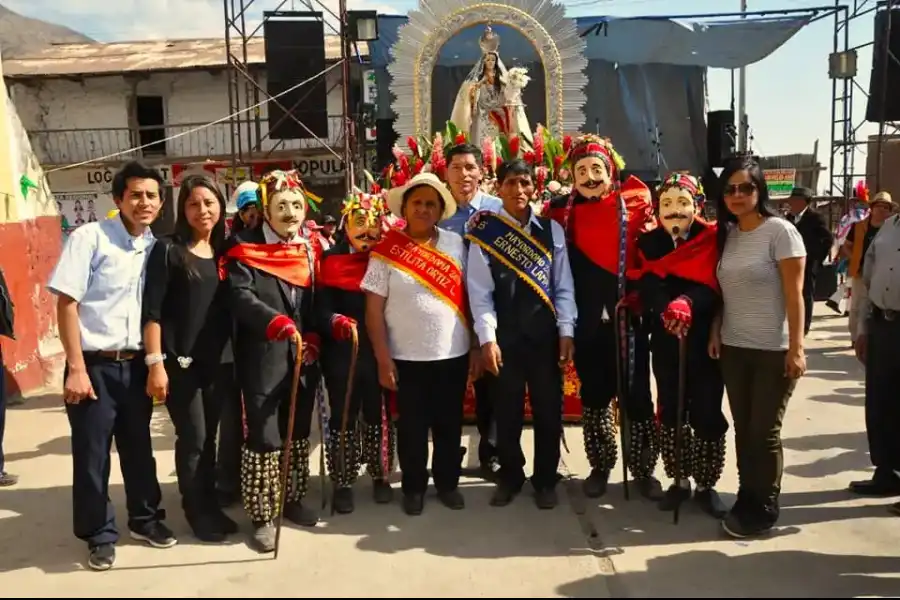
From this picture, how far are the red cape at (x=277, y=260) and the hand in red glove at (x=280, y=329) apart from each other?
0.89 feet

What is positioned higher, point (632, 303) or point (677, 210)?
point (677, 210)

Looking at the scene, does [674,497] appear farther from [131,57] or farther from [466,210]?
[131,57]

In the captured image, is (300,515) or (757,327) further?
(300,515)

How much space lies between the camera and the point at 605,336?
377cm

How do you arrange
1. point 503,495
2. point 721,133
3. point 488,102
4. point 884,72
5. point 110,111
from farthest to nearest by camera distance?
point 110,111 < point 721,133 < point 884,72 < point 488,102 < point 503,495

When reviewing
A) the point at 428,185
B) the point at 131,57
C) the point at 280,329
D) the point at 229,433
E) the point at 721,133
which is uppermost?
the point at 131,57

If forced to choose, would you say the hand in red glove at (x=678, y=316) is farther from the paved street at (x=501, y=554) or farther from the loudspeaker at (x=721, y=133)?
the loudspeaker at (x=721, y=133)

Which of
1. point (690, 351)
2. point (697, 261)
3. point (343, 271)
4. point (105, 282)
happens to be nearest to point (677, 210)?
point (697, 261)

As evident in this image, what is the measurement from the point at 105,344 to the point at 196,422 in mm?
526

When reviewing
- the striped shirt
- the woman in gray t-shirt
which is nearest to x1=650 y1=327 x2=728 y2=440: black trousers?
the woman in gray t-shirt

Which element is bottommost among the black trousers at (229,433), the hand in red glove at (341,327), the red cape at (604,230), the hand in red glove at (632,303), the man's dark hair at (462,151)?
the black trousers at (229,433)

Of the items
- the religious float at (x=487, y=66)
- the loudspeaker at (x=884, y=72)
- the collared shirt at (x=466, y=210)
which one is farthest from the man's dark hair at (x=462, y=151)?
the loudspeaker at (x=884, y=72)

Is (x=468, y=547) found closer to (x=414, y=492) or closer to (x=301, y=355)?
(x=414, y=492)

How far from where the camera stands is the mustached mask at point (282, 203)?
11.4ft
